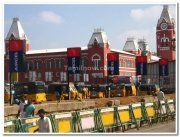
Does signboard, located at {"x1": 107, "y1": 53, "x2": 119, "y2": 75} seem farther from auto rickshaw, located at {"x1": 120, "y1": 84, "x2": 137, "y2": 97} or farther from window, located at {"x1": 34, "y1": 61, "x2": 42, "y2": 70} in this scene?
window, located at {"x1": 34, "y1": 61, "x2": 42, "y2": 70}

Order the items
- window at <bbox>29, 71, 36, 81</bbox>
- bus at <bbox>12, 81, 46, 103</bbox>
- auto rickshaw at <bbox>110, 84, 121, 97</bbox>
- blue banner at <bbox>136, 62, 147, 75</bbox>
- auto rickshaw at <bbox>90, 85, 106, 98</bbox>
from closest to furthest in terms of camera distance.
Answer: bus at <bbox>12, 81, 46, 103</bbox>, blue banner at <bbox>136, 62, 147, 75</bbox>, auto rickshaw at <bbox>90, 85, 106, 98</bbox>, auto rickshaw at <bbox>110, 84, 121, 97</bbox>, window at <bbox>29, 71, 36, 81</bbox>

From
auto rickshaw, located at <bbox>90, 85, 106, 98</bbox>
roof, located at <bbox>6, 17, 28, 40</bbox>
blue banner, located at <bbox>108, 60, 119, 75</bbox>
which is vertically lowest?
auto rickshaw, located at <bbox>90, 85, 106, 98</bbox>

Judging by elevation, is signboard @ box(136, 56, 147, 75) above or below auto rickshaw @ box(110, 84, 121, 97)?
above

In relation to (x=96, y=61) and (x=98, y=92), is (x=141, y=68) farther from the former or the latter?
(x=96, y=61)

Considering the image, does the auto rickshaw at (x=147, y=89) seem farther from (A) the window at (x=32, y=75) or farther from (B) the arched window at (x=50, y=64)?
(A) the window at (x=32, y=75)

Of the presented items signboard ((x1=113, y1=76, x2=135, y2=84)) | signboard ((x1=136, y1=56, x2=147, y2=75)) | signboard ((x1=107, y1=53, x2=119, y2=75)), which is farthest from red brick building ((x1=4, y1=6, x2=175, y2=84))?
signboard ((x1=107, y1=53, x2=119, y2=75))

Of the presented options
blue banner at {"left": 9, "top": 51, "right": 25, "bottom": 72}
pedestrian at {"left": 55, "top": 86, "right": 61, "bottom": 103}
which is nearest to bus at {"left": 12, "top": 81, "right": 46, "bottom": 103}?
pedestrian at {"left": 55, "top": 86, "right": 61, "bottom": 103}

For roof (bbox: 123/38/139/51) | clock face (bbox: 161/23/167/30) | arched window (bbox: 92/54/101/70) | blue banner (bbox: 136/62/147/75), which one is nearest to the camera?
→ blue banner (bbox: 136/62/147/75)

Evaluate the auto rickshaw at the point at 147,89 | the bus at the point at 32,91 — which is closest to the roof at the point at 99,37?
the auto rickshaw at the point at 147,89

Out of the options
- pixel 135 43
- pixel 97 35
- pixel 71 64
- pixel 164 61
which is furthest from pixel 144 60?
pixel 135 43

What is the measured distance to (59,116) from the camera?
12.6 meters

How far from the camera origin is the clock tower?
87.2 m

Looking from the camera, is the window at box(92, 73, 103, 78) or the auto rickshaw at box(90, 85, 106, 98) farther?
the window at box(92, 73, 103, 78)
